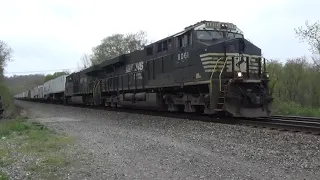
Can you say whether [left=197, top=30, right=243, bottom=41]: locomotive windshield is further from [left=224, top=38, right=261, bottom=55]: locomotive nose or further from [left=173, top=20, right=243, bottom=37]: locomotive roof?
[left=224, top=38, right=261, bottom=55]: locomotive nose

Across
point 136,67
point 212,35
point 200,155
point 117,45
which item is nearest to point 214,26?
point 212,35

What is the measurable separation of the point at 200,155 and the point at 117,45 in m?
57.4

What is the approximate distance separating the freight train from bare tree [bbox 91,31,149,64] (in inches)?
1703

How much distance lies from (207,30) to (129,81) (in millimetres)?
7927

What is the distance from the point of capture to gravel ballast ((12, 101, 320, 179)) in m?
5.44

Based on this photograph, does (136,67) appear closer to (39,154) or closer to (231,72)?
(231,72)

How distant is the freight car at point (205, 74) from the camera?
11492mm

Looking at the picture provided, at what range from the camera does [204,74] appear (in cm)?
1217

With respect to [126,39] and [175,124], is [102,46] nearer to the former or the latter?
[126,39]

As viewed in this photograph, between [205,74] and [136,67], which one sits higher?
[136,67]

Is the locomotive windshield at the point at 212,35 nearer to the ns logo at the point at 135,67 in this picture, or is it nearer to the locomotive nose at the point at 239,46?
the locomotive nose at the point at 239,46

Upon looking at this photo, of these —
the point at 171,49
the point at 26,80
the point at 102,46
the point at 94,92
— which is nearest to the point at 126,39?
the point at 102,46

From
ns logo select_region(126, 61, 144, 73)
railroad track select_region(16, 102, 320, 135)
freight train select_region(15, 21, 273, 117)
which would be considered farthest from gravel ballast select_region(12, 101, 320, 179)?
ns logo select_region(126, 61, 144, 73)

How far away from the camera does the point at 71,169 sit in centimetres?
605
